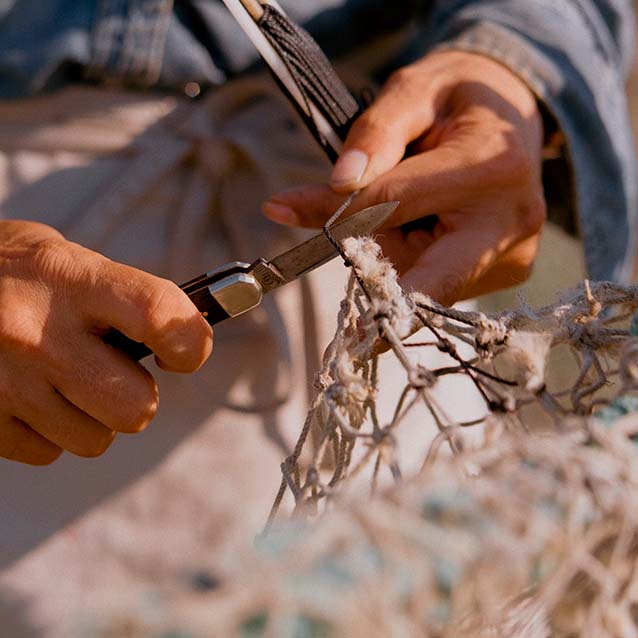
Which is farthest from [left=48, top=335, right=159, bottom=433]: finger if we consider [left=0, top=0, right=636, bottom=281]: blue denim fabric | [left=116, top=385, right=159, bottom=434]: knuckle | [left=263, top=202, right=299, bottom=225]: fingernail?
[left=0, top=0, right=636, bottom=281]: blue denim fabric

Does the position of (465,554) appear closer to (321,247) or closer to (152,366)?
(321,247)

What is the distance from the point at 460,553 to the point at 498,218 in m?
0.30

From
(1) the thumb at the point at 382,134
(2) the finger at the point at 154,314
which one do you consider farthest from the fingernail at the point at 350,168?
(2) the finger at the point at 154,314

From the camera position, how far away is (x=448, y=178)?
1.52 ft

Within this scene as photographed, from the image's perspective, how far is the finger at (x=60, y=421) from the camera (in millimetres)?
429

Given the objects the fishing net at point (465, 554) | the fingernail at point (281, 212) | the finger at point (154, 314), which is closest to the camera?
the fishing net at point (465, 554)

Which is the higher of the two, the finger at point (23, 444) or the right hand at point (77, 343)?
the right hand at point (77, 343)

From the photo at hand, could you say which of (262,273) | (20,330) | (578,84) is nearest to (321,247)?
(262,273)

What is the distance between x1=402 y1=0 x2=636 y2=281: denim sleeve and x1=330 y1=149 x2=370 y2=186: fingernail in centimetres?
16

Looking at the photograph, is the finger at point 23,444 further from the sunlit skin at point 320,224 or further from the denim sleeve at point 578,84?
the denim sleeve at point 578,84

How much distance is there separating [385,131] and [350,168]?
0.04m

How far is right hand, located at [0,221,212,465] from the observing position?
0.39m

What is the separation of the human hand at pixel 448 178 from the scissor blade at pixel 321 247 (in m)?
0.04

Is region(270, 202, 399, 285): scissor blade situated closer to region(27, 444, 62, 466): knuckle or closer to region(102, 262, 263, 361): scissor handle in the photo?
region(102, 262, 263, 361): scissor handle
